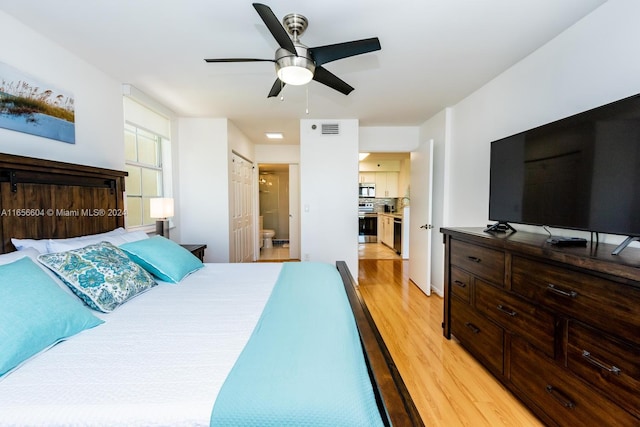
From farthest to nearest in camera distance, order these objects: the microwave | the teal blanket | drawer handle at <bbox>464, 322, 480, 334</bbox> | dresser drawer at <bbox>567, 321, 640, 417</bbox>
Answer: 1. the microwave
2. drawer handle at <bbox>464, 322, 480, 334</bbox>
3. dresser drawer at <bbox>567, 321, 640, 417</bbox>
4. the teal blanket

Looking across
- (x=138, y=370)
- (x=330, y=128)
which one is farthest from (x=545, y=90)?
(x=138, y=370)

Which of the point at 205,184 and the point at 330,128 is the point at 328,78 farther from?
the point at 205,184

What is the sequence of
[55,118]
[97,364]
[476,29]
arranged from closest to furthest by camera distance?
[97,364]
[476,29]
[55,118]

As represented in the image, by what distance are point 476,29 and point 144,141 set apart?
135 inches

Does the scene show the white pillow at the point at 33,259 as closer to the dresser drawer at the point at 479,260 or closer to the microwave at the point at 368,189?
the dresser drawer at the point at 479,260

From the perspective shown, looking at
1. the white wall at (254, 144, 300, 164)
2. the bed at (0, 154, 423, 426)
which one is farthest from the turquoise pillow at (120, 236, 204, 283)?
the white wall at (254, 144, 300, 164)

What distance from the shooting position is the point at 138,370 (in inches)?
36.3

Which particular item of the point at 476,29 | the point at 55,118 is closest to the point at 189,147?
the point at 55,118

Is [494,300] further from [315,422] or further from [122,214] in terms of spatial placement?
[122,214]

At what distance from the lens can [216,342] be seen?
1.09m

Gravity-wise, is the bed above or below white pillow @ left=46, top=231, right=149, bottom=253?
below

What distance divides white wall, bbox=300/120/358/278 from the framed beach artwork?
8.14ft

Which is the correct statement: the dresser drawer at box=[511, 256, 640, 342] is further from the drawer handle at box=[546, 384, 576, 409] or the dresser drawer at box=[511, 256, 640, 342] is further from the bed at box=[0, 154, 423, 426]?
the bed at box=[0, 154, 423, 426]

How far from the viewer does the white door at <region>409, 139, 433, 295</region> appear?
3551 mm
